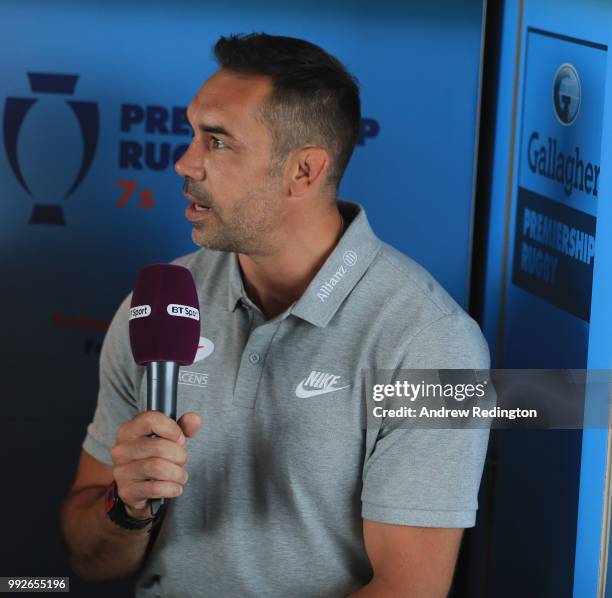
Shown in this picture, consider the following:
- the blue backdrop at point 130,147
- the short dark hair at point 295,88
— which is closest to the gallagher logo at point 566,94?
the blue backdrop at point 130,147

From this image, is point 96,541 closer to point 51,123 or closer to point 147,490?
point 147,490

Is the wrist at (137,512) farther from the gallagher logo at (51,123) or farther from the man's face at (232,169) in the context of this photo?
the gallagher logo at (51,123)

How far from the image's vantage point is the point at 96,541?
176cm

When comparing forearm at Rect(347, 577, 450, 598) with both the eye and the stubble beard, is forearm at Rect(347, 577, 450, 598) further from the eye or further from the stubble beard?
the eye

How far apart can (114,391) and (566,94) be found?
94 cm

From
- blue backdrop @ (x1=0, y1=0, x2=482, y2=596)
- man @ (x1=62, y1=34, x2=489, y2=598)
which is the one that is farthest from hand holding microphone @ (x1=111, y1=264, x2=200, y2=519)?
blue backdrop @ (x1=0, y1=0, x2=482, y2=596)

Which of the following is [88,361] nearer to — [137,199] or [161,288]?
[137,199]

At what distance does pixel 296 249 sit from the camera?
71.1 inches

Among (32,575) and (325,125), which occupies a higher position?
(325,125)

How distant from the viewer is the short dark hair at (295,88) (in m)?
1.79

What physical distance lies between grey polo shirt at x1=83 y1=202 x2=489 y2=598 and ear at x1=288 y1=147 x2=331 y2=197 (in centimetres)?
10

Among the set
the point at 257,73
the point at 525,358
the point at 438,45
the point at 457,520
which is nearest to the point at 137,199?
the point at 257,73

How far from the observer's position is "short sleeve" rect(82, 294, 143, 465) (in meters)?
1.85

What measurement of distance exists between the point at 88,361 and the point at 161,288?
0.87 metres
